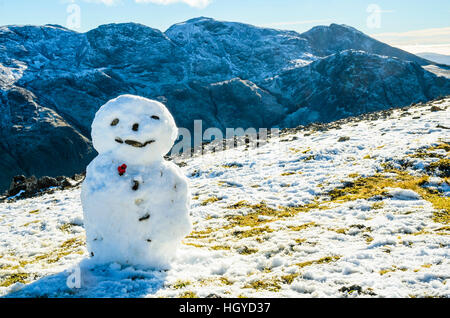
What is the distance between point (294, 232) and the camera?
898cm

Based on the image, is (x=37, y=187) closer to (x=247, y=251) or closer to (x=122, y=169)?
(x=122, y=169)

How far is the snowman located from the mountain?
A: 109765mm

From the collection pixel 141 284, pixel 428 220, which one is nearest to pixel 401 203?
pixel 428 220

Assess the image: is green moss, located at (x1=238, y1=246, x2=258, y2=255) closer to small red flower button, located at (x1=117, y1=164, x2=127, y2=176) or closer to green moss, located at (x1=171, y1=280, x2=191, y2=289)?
green moss, located at (x1=171, y1=280, x2=191, y2=289)

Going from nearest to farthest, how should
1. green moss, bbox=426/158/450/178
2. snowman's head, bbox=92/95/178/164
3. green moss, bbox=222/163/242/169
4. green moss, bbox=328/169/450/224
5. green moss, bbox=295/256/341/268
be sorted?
green moss, bbox=295/256/341/268, snowman's head, bbox=92/95/178/164, green moss, bbox=328/169/450/224, green moss, bbox=426/158/450/178, green moss, bbox=222/163/242/169

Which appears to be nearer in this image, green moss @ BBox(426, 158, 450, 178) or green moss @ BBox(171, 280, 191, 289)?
green moss @ BBox(171, 280, 191, 289)

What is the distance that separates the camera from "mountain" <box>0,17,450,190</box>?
113m

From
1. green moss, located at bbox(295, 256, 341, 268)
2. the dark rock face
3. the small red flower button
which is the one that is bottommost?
the dark rock face

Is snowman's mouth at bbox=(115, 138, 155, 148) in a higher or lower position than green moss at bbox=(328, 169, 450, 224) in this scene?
higher

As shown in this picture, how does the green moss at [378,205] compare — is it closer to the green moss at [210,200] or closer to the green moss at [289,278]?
the green moss at [289,278]

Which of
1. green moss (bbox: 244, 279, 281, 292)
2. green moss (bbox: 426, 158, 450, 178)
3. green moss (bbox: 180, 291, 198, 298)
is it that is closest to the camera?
green moss (bbox: 180, 291, 198, 298)

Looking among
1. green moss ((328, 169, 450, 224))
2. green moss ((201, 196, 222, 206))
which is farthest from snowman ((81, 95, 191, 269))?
green moss ((328, 169, 450, 224))
